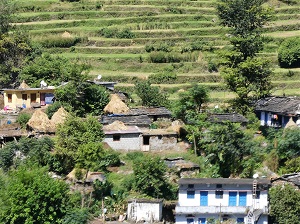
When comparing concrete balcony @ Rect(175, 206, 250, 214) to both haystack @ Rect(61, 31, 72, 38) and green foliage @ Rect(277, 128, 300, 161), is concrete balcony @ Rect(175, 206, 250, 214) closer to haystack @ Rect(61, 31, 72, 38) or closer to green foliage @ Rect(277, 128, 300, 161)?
green foliage @ Rect(277, 128, 300, 161)

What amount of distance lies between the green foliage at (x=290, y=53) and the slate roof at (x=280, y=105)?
408 inches

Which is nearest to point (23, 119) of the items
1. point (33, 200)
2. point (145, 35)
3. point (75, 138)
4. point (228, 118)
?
point (75, 138)

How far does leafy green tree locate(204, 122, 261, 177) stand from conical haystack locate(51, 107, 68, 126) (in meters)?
8.03

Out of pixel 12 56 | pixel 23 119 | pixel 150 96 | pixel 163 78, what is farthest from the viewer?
pixel 163 78

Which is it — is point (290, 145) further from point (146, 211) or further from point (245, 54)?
point (245, 54)

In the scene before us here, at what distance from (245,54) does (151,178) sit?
11.2 meters

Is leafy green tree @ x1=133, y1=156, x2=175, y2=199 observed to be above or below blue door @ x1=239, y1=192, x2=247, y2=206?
above

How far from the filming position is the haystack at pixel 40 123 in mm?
33969

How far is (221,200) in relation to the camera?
2794cm

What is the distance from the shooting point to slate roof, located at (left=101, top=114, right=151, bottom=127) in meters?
34.2

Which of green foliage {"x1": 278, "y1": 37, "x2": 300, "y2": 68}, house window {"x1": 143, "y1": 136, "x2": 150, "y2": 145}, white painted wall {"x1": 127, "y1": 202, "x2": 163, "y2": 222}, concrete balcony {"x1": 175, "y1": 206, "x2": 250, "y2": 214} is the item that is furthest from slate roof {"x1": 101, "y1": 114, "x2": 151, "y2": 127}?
green foliage {"x1": 278, "y1": 37, "x2": 300, "y2": 68}

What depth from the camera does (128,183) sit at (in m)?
29.0

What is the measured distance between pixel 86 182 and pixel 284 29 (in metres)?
28.2

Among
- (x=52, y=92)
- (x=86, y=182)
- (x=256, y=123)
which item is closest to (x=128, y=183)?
(x=86, y=182)
